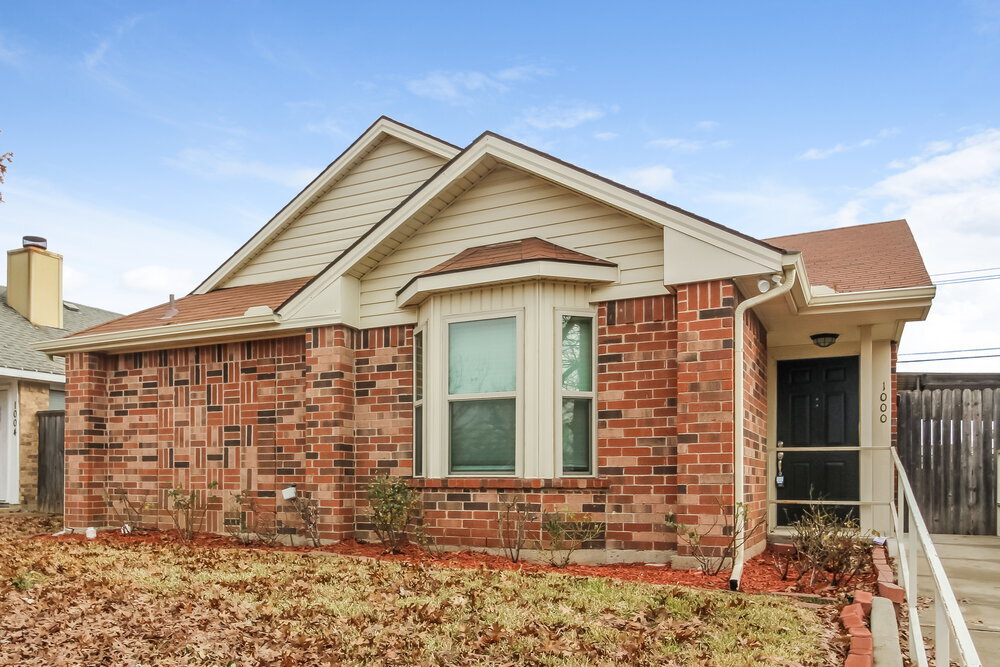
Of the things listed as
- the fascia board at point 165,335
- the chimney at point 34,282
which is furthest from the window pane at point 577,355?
the chimney at point 34,282

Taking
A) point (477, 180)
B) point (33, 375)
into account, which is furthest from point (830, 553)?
point (33, 375)

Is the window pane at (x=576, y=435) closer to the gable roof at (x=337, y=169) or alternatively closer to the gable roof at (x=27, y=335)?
the gable roof at (x=337, y=169)

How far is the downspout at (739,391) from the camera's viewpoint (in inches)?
269

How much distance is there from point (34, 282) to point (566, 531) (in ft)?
54.3

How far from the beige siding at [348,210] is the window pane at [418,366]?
343cm

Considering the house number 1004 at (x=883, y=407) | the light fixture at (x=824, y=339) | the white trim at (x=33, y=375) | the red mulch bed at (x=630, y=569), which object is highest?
→ the light fixture at (x=824, y=339)

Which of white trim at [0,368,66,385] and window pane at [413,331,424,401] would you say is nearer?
window pane at [413,331,424,401]

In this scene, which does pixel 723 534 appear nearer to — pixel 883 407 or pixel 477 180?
pixel 883 407

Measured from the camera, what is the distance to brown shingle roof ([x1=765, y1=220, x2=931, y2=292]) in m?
8.62

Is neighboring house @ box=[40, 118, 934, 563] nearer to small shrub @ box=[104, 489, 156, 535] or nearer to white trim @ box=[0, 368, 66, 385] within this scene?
small shrub @ box=[104, 489, 156, 535]

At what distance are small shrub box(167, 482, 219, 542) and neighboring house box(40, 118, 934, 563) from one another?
23 cm

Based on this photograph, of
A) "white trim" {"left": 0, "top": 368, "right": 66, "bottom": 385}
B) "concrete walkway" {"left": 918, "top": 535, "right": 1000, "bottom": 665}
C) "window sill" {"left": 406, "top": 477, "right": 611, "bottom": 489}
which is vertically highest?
"white trim" {"left": 0, "top": 368, "right": 66, "bottom": 385}

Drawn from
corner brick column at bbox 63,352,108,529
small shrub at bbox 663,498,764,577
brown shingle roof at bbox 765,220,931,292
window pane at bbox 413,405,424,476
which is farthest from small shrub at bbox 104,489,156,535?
brown shingle roof at bbox 765,220,931,292

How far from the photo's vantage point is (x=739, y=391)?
7043 millimetres
